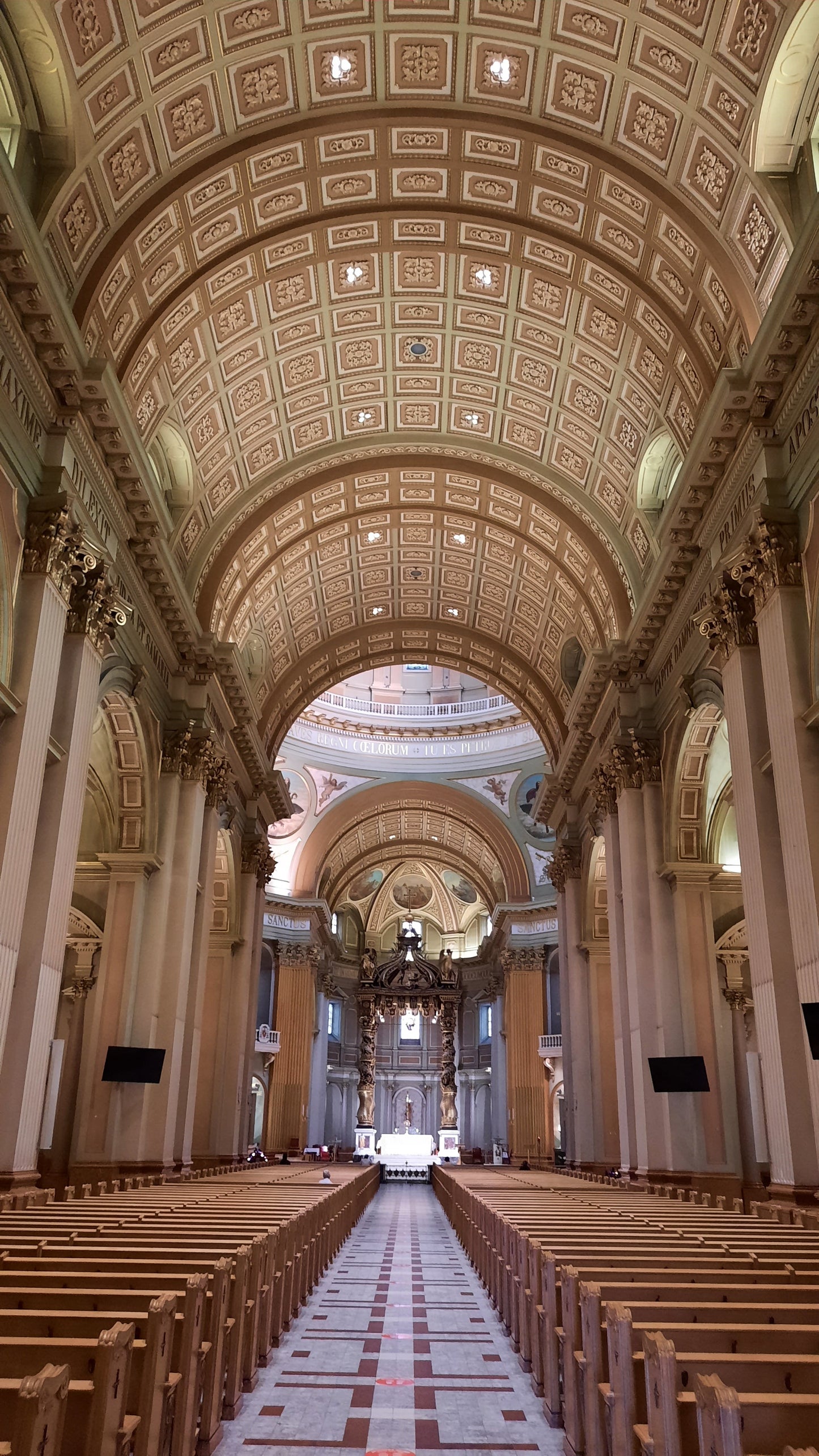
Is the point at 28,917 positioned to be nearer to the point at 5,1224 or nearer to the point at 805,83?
the point at 5,1224

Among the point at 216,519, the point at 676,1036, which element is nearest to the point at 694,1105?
the point at 676,1036

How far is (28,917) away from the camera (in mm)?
10734

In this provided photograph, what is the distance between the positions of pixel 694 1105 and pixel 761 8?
44.7 ft

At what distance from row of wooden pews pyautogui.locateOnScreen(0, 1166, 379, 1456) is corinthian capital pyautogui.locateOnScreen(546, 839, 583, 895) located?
15586 mm

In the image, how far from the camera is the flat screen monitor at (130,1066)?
14.2 meters

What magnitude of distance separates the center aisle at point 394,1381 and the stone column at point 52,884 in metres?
3.40

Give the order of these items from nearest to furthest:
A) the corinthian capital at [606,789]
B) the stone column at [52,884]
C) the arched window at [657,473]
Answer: the stone column at [52,884] → the arched window at [657,473] → the corinthian capital at [606,789]

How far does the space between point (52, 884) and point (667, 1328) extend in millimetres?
A: 8825

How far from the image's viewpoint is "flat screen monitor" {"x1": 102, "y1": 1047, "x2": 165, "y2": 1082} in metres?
14.2

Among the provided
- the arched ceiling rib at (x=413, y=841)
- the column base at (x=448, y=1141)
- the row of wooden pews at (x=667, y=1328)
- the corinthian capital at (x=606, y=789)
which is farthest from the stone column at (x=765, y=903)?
the column base at (x=448, y=1141)

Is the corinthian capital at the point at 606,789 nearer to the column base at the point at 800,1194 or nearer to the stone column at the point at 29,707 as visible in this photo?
the column base at the point at 800,1194

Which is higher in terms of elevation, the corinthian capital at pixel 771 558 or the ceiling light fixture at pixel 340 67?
the ceiling light fixture at pixel 340 67

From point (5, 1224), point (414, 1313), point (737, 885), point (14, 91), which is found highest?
point (14, 91)

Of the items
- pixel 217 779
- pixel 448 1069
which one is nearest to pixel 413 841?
pixel 448 1069
